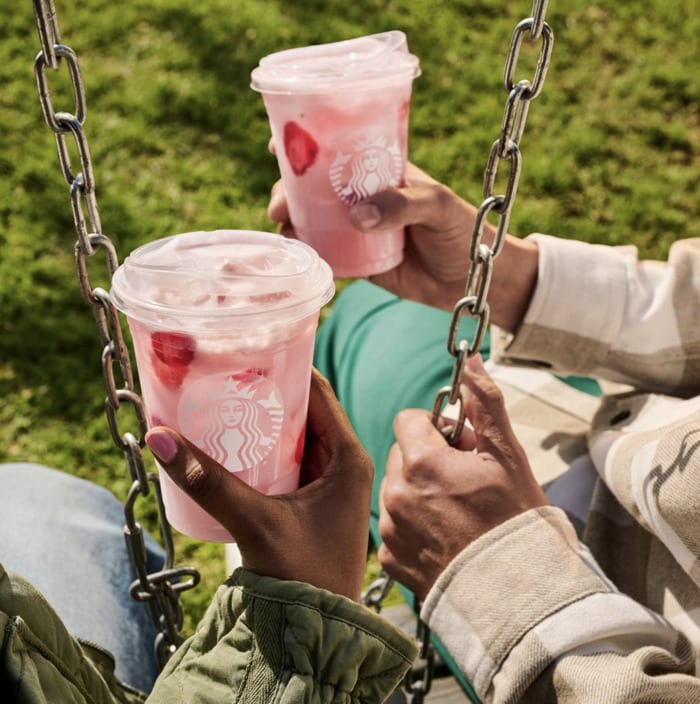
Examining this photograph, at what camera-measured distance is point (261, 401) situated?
1.02m

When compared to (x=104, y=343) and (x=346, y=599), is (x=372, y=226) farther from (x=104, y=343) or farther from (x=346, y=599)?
(x=346, y=599)

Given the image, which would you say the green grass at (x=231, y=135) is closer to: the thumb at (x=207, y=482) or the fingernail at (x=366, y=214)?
the fingernail at (x=366, y=214)

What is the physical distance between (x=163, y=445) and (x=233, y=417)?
108 millimetres

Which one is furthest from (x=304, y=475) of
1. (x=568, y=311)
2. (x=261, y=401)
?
(x=568, y=311)

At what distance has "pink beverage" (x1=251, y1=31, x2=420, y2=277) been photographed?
4.47 ft

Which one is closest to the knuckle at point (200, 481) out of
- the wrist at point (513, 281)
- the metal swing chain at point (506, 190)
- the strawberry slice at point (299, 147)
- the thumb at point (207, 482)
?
the thumb at point (207, 482)

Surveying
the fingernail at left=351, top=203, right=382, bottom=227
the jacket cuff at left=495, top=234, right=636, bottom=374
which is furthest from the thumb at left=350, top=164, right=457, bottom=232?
the jacket cuff at left=495, top=234, right=636, bottom=374

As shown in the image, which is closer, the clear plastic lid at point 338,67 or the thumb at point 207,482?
the thumb at point 207,482

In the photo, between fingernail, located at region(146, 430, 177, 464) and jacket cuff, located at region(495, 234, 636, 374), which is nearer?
fingernail, located at region(146, 430, 177, 464)

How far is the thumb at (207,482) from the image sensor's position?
914 millimetres

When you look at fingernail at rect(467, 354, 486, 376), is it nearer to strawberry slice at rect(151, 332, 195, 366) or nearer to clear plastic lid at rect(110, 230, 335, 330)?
clear plastic lid at rect(110, 230, 335, 330)

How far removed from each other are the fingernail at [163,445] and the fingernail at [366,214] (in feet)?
2.08

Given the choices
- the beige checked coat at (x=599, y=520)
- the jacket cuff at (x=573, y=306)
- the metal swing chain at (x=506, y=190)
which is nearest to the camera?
the metal swing chain at (x=506, y=190)

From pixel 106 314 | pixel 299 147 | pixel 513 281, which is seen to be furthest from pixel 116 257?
pixel 513 281
